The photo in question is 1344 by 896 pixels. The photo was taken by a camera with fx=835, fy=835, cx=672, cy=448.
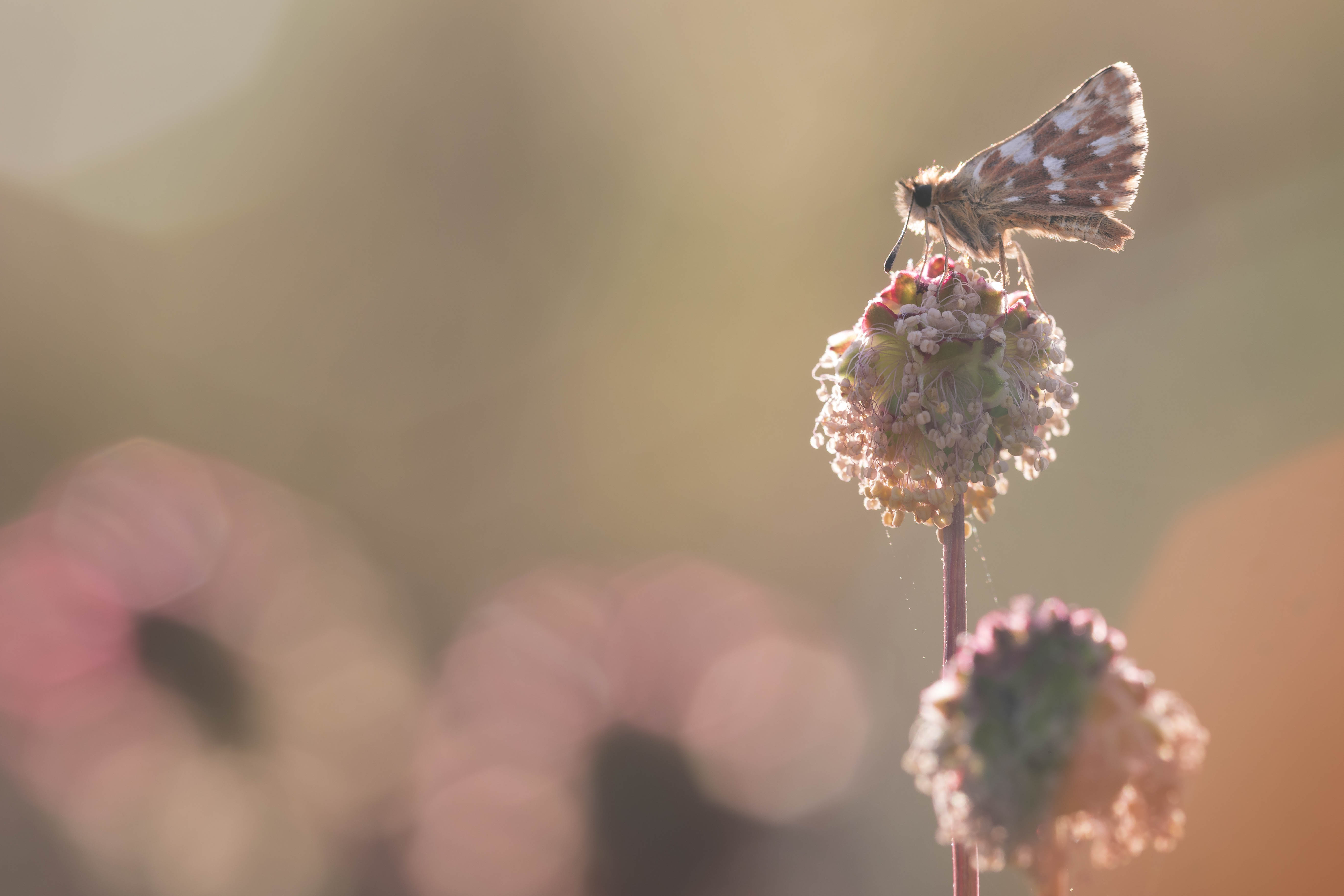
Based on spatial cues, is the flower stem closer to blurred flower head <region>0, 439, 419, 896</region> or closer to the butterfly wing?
the butterfly wing

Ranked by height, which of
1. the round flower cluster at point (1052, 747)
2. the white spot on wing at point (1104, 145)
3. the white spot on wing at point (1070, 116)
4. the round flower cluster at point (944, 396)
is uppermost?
the white spot on wing at point (1070, 116)

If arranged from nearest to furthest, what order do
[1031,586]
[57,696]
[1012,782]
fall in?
[1012,782] < [57,696] < [1031,586]

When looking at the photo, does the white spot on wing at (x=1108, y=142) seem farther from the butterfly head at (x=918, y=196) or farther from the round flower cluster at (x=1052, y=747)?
the round flower cluster at (x=1052, y=747)

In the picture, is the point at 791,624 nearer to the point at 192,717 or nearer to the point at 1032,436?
the point at 192,717

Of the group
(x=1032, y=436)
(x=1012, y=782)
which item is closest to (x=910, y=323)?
(x=1032, y=436)

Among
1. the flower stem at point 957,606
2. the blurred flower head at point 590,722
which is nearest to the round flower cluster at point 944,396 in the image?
the flower stem at point 957,606

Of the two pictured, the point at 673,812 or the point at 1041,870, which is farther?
the point at 673,812

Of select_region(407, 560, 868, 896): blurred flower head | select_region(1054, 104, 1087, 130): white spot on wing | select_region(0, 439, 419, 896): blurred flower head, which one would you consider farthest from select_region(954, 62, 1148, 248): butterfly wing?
select_region(0, 439, 419, 896): blurred flower head
